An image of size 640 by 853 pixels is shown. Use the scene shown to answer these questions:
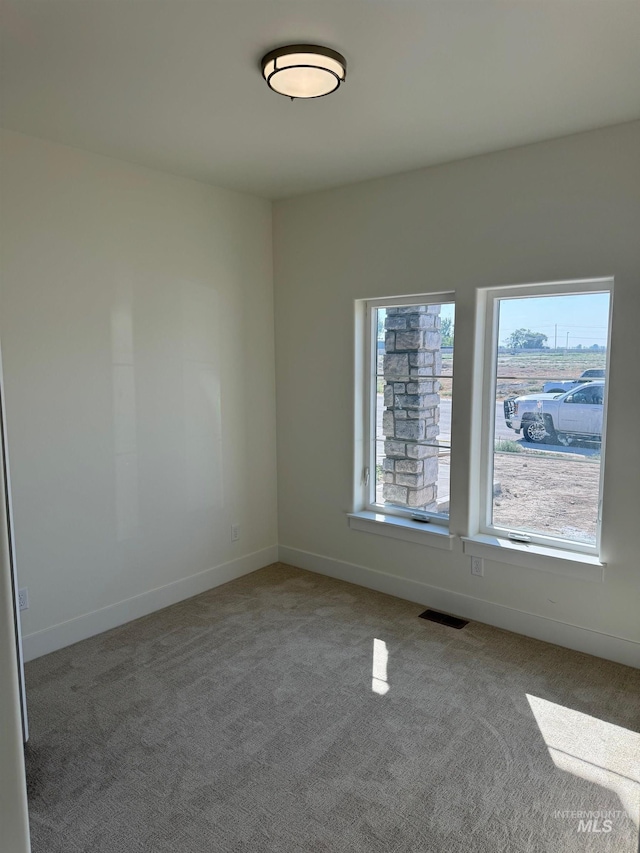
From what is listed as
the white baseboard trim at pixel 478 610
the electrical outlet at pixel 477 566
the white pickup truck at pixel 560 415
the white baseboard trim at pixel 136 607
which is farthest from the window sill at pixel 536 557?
the white baseboard trim at pixel 136 607

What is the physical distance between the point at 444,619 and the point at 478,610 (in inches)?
8.2

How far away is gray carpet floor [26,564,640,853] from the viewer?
195 cm

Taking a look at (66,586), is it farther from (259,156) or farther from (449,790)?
(259,156)

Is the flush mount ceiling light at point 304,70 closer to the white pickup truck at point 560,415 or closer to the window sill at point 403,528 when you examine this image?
the white pickup truck at point 560,415

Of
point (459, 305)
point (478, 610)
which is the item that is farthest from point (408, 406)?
point (478, 610)

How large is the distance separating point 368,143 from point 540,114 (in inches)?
33.2

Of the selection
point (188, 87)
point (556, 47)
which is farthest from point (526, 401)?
point (188, 87)

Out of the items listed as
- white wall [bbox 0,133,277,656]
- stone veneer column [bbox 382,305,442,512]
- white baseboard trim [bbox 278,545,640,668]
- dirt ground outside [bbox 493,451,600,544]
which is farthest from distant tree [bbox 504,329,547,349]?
white wall [bbox 0,133,277,656]

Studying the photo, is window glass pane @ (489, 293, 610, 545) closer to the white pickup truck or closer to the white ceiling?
the white pickup truck

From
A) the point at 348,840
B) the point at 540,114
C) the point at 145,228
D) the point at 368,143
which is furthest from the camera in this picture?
the point at 145,228

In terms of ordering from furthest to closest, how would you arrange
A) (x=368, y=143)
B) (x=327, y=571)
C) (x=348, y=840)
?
(x=327, y=571)
(x=368, y=143)
(x=348, y=840)

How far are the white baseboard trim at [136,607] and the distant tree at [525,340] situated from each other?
233 cm

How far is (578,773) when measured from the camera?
2211mm

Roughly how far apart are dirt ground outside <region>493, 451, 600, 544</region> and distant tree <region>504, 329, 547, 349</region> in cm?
60
